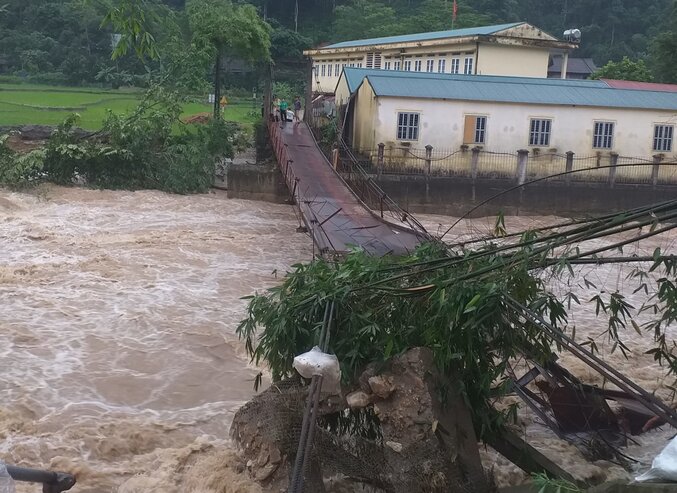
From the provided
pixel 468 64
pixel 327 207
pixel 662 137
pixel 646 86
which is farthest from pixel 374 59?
pixel 327 207

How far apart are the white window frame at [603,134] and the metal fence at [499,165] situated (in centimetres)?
32

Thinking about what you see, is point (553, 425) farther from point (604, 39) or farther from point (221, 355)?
point (604, 39)

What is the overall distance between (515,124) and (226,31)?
30.6 ft

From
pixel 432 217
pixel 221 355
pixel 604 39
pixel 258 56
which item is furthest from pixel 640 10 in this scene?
pixel 221 355

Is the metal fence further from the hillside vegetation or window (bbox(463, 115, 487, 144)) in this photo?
the hillside vegetation

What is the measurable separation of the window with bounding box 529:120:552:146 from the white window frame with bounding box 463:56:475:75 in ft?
18.2

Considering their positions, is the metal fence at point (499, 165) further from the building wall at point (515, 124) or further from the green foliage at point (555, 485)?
the green foliage at point (555, 485)

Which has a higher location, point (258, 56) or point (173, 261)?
point (258, 56)

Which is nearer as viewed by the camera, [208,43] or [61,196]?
[61,196]

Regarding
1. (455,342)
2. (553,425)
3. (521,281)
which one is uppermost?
(521,281)

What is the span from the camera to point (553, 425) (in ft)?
18.5

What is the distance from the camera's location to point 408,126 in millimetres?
20141

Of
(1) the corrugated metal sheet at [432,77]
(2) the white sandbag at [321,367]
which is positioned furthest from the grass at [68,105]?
(2) the white sandbag at [321,367]

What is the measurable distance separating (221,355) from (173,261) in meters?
4.47
